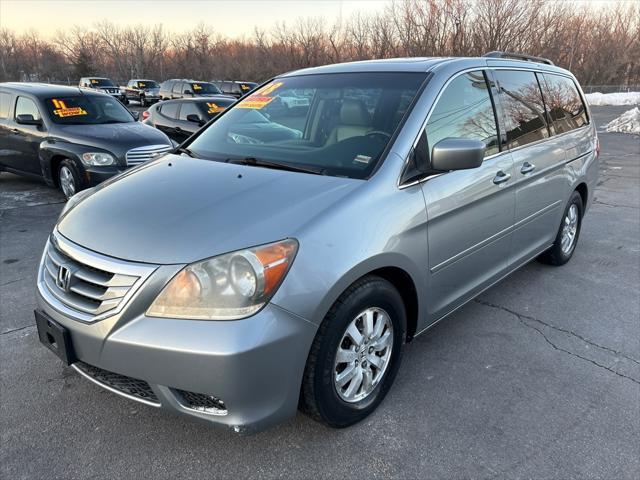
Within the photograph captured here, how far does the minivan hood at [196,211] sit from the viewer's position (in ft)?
6.73

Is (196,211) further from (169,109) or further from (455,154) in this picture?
(169,109)

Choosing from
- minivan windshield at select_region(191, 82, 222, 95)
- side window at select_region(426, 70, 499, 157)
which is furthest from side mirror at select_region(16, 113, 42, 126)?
minivan windshield at select_region(191, 82, 222, 95)

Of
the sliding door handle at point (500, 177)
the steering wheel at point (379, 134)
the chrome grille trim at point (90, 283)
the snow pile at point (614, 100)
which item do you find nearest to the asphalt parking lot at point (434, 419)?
the chrome grille trim at point (90, 283)

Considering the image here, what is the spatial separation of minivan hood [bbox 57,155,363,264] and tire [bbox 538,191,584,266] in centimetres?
293

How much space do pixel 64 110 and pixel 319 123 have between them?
6177mm

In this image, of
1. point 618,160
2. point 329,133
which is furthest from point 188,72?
point 329,133

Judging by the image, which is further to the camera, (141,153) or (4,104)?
(4,104)

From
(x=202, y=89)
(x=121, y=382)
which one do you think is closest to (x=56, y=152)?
(x=121, y=382)

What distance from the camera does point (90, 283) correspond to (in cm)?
213

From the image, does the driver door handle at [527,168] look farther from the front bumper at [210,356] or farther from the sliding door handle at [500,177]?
the front bumper at [210,356]

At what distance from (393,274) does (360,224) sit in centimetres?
42

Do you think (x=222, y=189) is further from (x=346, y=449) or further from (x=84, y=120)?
(x=84, y=120)

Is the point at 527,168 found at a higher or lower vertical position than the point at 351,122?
lower

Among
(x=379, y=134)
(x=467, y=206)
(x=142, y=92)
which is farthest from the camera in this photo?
(x=142, y=92)
